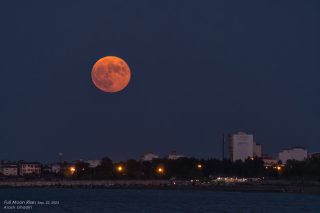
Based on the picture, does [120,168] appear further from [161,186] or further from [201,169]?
[161,186]

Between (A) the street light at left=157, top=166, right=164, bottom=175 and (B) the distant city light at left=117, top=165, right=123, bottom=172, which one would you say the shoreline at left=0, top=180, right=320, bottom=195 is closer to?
(A) the street light at left=157, top=166, right=164, bottom=175

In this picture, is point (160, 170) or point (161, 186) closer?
point (161, 186)

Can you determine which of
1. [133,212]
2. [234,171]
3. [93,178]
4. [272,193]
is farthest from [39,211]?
[93,178]

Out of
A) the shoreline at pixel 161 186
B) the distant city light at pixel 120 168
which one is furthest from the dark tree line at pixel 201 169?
the shoreline at pixel 161 186

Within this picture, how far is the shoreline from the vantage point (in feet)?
457

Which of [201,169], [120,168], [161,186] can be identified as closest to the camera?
[161,186]

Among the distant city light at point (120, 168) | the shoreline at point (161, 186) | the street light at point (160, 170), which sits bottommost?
the shoreline at point (161, 186)

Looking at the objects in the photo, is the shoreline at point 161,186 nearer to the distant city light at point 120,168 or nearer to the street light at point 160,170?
the street light at point 160,170

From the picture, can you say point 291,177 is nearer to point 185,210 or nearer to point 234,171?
point 234,171

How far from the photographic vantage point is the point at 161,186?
516ft

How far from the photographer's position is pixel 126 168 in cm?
18988

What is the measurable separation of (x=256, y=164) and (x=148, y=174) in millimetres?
23797

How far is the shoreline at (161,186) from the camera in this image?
139m

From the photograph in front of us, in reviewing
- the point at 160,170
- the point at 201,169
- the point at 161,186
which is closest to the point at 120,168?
the point at 160,170
